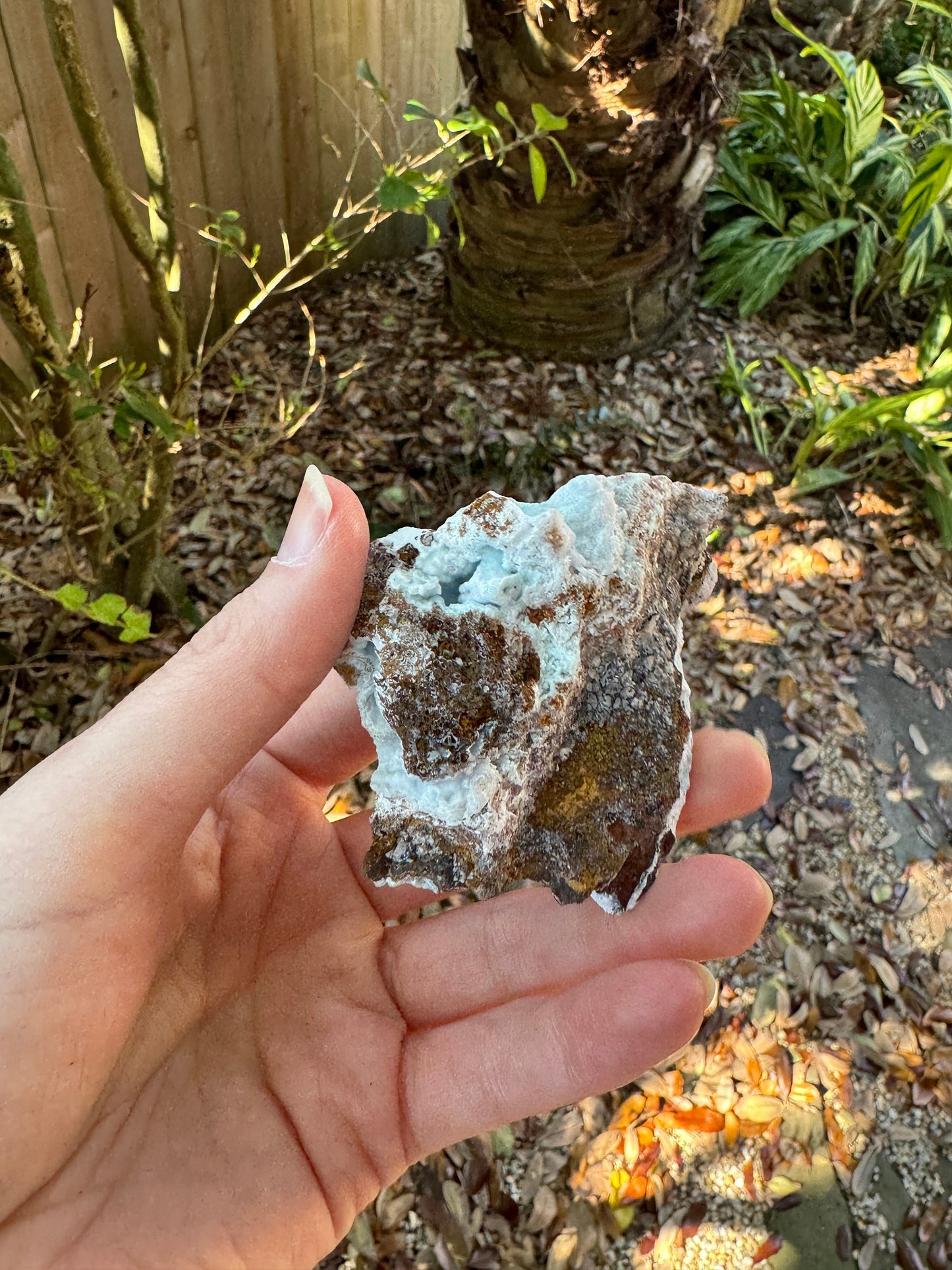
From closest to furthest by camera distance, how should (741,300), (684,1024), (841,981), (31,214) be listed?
1. (684,1024)
2. (841,981)
3. (31,214)
4. (741,300)

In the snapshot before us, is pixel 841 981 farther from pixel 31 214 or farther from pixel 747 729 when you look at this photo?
pixel 31 214

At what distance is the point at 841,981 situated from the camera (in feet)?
8.19

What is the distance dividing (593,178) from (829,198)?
161 cm

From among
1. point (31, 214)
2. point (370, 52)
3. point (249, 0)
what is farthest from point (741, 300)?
point (31, 214)

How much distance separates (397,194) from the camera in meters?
1.95

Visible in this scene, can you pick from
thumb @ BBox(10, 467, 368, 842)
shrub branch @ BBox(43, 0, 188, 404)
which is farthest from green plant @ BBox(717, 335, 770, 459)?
thumb @ BBox(10, 467, 368, 842)

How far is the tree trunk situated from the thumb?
2185 millimetres

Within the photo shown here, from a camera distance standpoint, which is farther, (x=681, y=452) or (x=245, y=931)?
(x=681, y=452)

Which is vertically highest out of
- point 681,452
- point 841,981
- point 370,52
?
point 370,52

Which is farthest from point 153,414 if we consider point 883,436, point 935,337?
point 935,337

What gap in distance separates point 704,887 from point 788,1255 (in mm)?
1055

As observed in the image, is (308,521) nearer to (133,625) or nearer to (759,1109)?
(133,625)

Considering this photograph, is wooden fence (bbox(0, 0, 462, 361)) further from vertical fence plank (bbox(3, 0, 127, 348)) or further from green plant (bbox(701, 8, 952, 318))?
green plant (bbox(701, 8, 952, 318))

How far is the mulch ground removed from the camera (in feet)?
7.06
